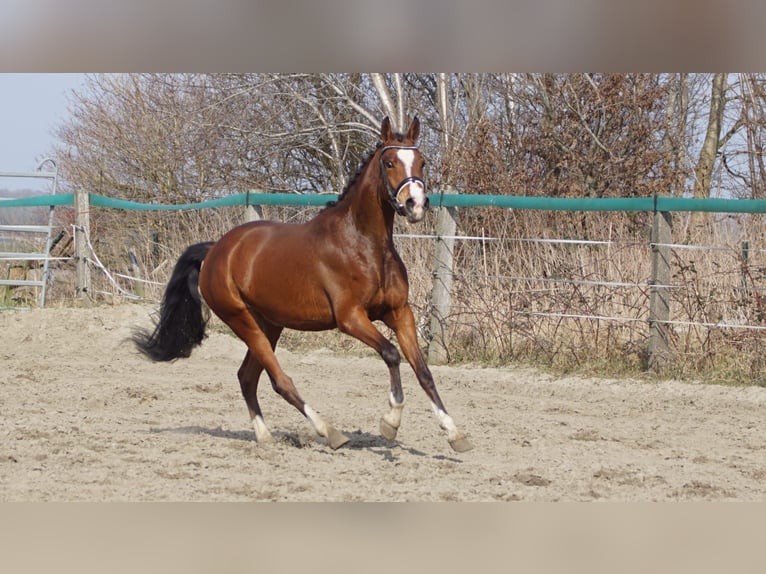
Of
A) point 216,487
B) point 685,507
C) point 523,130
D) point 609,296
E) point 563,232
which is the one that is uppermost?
→ point 523,130

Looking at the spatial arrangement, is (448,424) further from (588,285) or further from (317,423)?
(588,285)

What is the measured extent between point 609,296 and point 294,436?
4431 mm

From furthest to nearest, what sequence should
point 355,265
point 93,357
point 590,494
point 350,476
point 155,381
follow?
point 93,357 → point 155,381 → point 355,265 → point 350,476 → point 590,494

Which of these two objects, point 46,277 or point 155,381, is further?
point 46,277

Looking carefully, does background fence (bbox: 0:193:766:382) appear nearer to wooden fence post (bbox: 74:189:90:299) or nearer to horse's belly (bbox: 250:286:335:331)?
wooden fence post (bbox: 74:189:90:299)

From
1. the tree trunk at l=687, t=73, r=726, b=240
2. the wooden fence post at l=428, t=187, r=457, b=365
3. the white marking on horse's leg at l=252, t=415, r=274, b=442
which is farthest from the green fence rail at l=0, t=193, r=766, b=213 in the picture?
the tree trunk at l=687, t=73, r=726, b=240

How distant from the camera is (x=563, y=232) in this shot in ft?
37.5

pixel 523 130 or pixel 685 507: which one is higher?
pixel 523 130

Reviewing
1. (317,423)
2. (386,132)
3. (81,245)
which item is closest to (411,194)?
(386,132)

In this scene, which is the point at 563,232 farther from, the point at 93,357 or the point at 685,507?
the point at 685,507

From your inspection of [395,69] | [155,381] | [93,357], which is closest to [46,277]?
[93,357]

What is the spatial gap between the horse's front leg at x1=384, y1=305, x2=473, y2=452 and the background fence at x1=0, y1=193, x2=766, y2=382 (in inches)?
152

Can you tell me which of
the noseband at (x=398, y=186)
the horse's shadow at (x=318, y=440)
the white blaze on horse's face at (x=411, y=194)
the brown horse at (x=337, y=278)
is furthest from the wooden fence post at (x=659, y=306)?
the white blaze on horse's face at (x=411, y=194)

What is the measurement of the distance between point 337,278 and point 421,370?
0.76 meters
